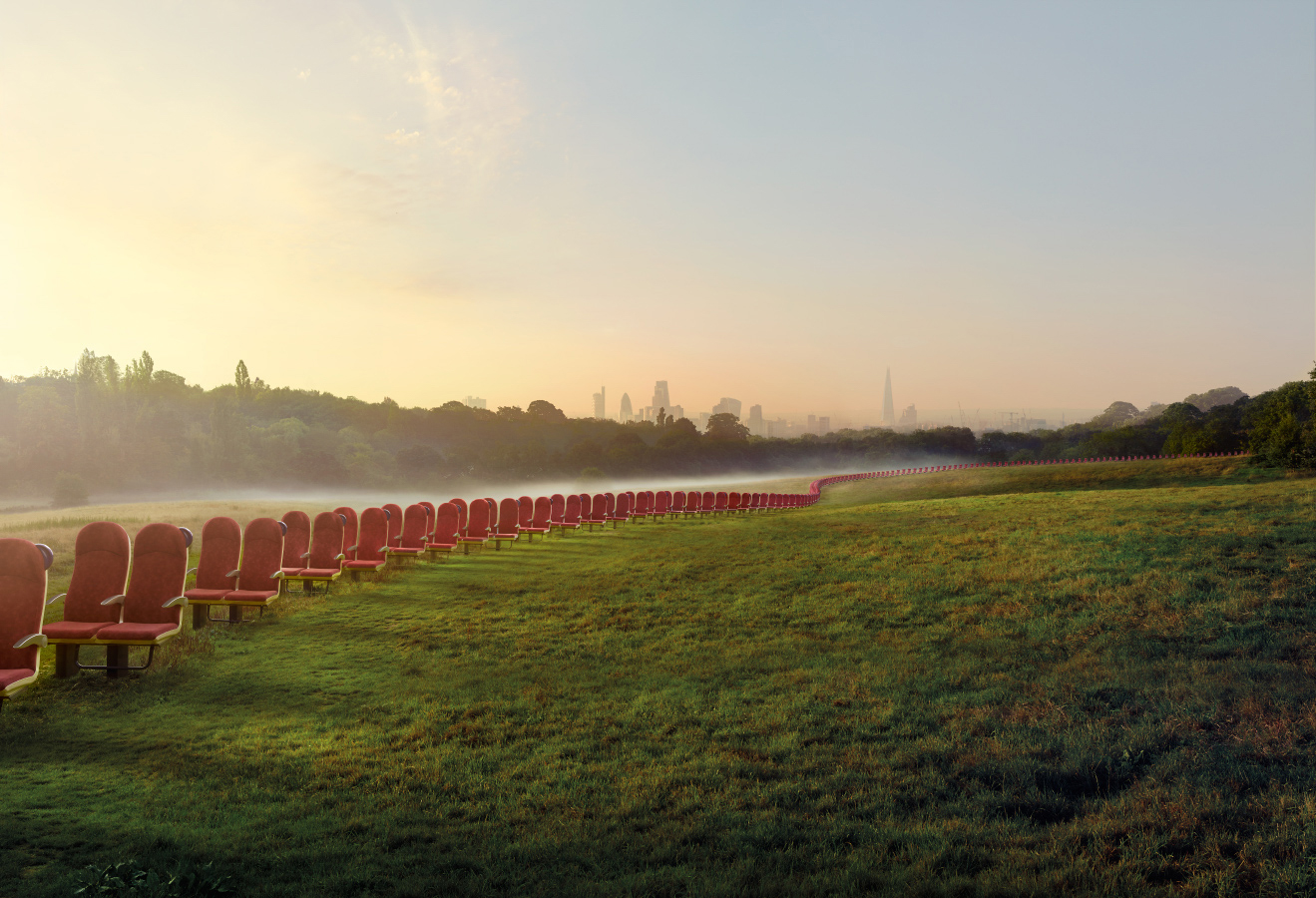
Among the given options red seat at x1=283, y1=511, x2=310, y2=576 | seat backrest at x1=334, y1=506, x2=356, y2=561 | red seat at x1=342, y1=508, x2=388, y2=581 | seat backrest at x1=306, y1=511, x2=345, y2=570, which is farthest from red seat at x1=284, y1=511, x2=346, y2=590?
red seat at x1=342, y1=508, x2=388, y2=581

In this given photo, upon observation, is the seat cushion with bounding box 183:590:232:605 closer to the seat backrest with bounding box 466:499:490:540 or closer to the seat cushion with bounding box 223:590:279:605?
the seat cushion with bounding box 223:590:279:605

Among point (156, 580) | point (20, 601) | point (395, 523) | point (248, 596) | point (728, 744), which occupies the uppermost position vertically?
point (20, 601)

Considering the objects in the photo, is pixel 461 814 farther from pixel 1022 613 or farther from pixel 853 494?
pixel 853 494

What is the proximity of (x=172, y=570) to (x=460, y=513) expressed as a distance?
11.3m

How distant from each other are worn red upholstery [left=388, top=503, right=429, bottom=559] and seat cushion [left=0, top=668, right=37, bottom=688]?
417 inches

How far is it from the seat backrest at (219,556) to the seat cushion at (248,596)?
345mm

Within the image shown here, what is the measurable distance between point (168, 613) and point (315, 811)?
5681mm

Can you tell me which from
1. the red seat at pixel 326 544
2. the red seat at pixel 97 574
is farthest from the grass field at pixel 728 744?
the red seat at pixel 326 544

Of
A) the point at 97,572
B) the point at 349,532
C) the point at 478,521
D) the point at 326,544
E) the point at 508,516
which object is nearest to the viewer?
the point at 97,572

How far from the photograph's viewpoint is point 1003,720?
712 cm

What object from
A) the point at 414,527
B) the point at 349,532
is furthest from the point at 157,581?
the point at 414,527

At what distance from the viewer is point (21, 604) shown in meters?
7.63

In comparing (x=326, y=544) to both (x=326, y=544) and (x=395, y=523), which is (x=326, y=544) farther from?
(x=395, y=523)

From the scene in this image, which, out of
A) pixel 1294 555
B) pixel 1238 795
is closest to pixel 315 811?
pixel 1238 795
